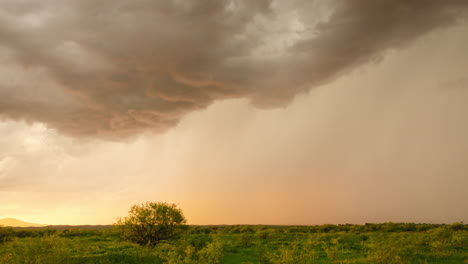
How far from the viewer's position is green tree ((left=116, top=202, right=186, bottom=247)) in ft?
115

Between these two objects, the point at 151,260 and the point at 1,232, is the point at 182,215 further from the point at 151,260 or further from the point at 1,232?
the point at 1,232

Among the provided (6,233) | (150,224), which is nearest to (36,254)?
(150,224)

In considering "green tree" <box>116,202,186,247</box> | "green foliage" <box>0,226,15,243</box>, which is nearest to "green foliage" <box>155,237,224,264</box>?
"green tree" <box>116,202,186,247</box>

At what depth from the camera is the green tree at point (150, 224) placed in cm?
3497

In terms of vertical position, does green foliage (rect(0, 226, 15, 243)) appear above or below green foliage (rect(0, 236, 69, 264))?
below

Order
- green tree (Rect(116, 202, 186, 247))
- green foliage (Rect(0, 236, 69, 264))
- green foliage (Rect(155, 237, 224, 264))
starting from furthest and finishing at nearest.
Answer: green tree (Rect(116, 202, 186, 247)), green foliage (Rect(0, 236, 69, 264)), green foliage (Rect(155, 237, 224, 264))

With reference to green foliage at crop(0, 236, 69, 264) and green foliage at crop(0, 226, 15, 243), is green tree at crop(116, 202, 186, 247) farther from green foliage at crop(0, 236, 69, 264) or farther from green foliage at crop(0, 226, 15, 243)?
green foliage at crop(0, 226, 15, 243)

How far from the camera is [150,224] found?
35.2 m

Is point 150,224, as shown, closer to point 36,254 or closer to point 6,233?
point 36,254

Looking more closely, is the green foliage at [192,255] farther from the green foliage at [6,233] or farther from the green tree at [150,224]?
the green foliage at [6,233]

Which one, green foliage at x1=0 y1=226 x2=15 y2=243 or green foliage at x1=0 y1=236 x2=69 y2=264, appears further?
green foliage at x1=0 y1=226 x2=15 y2=243

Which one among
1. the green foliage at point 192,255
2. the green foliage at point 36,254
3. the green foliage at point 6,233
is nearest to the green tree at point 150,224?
the green foliage at point 192,255

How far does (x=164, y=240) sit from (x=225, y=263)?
8.84 m

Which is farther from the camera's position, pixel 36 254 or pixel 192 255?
pixel 36 254
